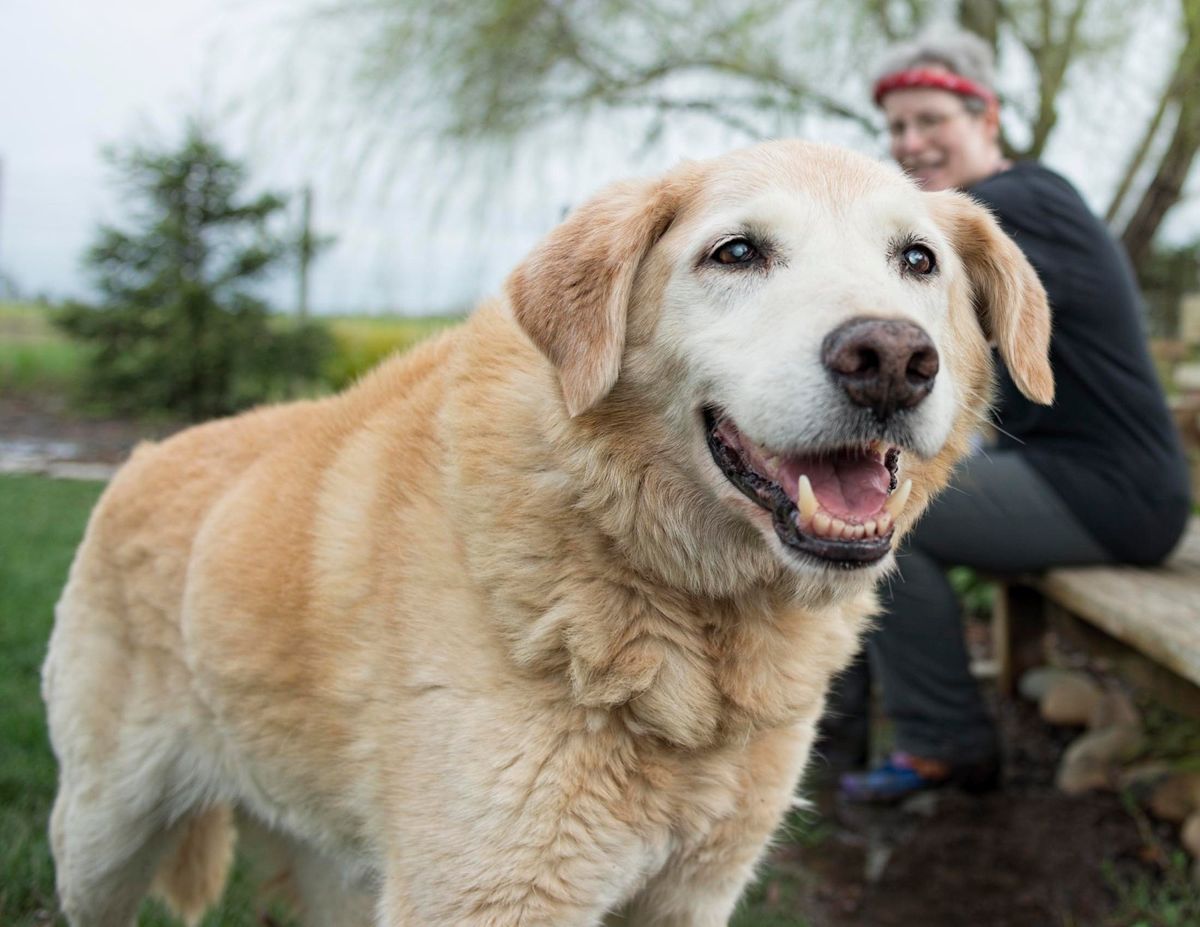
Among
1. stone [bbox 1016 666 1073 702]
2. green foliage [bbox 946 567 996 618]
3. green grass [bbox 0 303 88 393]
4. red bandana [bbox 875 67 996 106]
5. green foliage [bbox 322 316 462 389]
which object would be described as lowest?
green grass [bbox 0 303 88 393]

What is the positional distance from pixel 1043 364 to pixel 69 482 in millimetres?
7979

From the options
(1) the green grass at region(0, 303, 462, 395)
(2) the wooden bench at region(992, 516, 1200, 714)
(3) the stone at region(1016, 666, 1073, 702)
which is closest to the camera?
(2) the wooden bench at region(992, 516, 1200, 714)

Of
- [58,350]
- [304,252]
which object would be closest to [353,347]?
[304,252]

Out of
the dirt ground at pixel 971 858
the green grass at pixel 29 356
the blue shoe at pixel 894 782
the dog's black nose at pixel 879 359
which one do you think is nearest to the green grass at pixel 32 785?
the dirt ground at pixel 971 858

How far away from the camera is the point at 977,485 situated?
11.6ft

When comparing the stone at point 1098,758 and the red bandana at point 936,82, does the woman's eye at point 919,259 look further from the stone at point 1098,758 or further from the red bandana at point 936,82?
the stone at point 1098,758

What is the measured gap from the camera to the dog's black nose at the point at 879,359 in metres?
1.55

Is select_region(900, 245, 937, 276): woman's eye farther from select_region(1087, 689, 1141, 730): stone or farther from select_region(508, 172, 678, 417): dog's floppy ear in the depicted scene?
select_region(1087, 689, 1141, 730): stone

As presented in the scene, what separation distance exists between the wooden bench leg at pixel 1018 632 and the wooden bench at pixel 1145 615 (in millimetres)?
151

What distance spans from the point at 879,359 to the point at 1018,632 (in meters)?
3.63

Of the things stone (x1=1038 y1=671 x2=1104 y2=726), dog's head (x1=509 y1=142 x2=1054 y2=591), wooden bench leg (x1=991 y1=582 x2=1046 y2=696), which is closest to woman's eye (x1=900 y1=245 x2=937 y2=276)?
dog's head (x1=509 y1=142 x2=1054 y2=591)

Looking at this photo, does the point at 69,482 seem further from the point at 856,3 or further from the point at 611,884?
the point at 611,884

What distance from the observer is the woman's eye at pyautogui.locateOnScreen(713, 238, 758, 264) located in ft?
6.16

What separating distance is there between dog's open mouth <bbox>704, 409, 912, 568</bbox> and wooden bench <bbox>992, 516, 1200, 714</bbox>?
4.54 ft
